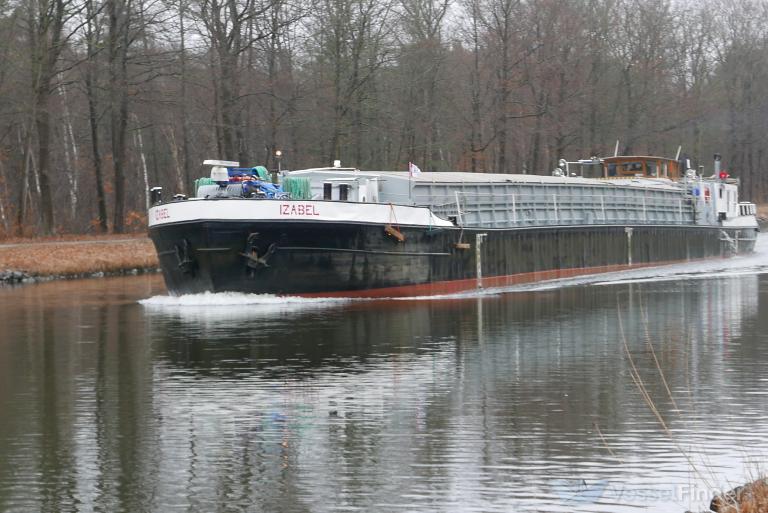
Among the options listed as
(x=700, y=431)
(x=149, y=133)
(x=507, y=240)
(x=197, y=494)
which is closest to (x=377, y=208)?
(x=507, y=240)

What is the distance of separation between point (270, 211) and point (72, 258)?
1844cm

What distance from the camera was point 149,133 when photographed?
7112 centimetres

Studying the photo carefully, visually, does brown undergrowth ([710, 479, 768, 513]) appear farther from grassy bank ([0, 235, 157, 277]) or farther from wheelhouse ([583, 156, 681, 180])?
wheelhouse ([583, 156, 681, 180])

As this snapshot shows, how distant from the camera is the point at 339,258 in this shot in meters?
28.6

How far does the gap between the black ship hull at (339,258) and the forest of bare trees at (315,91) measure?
1964 cm

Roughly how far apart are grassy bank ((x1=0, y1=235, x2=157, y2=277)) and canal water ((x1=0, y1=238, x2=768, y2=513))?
50.0ft

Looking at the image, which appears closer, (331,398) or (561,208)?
(331,398)

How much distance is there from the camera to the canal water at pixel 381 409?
36.4ft

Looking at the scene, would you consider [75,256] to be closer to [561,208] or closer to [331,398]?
[561,208]

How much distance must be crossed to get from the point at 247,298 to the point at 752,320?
36.8ft

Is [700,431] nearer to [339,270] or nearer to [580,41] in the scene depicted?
[339,270]

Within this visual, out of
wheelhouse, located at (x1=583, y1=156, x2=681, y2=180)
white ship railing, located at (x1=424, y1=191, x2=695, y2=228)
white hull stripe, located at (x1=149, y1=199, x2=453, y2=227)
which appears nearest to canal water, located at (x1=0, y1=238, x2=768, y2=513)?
white hull stripe, located at (x1=149, y1=199, x2=453, y2=227)

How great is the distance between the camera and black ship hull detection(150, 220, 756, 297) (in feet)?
89.9

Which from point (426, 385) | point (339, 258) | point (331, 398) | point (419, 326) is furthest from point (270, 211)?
point (331, 398)
